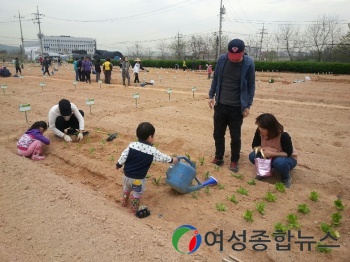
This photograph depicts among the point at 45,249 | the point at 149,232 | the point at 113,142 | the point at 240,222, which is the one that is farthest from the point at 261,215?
the point at 113,142

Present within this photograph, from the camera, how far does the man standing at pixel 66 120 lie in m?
5.11

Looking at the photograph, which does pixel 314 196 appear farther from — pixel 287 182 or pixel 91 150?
pixel 91 150

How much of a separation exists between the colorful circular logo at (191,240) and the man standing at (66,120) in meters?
3.32

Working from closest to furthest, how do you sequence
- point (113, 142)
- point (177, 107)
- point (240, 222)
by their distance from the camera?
point (240, 222), point (113, 142), point (177, 107)

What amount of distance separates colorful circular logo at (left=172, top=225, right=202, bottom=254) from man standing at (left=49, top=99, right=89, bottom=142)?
332 centimetres

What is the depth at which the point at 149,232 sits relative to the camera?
274cm

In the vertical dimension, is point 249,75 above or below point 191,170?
above

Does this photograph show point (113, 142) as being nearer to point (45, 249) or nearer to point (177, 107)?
point (45, 249)

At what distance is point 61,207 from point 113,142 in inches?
95.9

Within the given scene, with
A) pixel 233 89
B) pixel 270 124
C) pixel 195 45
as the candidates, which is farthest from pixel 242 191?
pixel 195 45

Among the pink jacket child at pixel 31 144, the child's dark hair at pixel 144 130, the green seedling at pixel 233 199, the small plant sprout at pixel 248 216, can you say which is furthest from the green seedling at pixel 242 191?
the pink jacket child at pixel 31 144

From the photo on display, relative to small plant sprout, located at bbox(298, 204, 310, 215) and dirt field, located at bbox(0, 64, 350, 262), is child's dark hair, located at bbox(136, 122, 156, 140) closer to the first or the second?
dirt field, located at bbox(0, 64, 350, 262)

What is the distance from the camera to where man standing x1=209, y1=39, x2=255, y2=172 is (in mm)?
3703

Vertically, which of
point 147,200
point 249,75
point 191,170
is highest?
point 249,75
